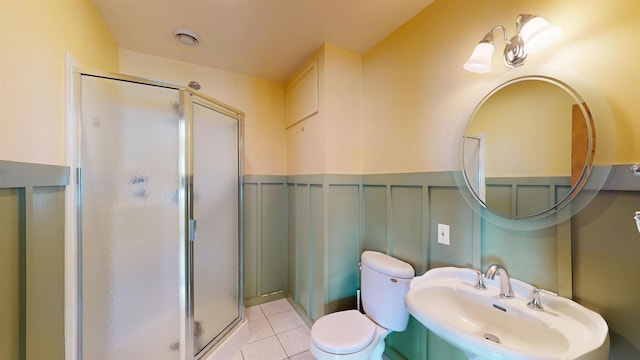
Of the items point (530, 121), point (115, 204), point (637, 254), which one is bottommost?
point (637, 254)

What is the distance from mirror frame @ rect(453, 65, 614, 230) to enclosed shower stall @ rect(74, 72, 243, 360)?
1746 mm

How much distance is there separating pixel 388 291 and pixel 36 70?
204 centimetres

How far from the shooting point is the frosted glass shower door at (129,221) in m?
1.26

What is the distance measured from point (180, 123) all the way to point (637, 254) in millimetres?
2168

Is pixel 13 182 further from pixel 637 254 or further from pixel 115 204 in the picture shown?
pixel 637 254

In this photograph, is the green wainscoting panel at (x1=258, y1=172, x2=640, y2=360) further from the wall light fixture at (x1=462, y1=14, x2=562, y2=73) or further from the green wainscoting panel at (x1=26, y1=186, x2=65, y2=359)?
the green wainscoting panel at (x1=26, y1=186, x2=65, y2=359)

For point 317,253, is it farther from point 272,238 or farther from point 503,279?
point 503,279

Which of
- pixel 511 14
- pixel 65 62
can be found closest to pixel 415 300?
pixel 511 14

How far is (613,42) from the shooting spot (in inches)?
32.0

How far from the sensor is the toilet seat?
1.26m

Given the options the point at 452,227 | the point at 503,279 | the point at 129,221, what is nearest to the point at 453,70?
the point at 452,227

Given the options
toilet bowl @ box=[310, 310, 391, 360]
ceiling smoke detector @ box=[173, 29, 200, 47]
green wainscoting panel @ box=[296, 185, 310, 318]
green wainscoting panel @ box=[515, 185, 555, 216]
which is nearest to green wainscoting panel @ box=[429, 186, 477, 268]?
green wainscoting panel @ box=[515, 185, 555, 216]

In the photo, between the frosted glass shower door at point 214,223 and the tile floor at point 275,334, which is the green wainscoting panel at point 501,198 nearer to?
the tile floor at point 275,334

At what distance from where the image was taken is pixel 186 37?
1.77 meters
